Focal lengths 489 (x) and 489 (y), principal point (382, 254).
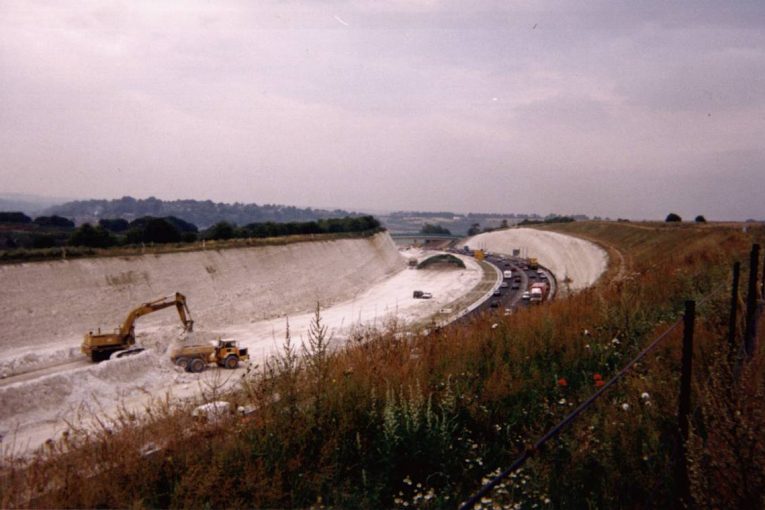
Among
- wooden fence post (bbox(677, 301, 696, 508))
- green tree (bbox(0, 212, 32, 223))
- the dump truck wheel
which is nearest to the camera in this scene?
wooden fence post (bbox(677, 301, 696, 508))

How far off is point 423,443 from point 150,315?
32.3m

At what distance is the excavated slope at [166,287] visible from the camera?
2798 cm

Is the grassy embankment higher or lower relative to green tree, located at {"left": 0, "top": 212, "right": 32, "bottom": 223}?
lower

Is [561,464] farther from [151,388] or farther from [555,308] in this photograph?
[151,388]

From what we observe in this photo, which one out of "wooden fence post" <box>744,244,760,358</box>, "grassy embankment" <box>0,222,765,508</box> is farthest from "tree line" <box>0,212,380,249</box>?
"wooden fence post" <box>744,244,760,358</box>

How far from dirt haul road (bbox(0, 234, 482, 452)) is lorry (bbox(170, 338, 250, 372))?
53 cm

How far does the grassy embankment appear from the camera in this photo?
139 inches

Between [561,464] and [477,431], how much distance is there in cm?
98

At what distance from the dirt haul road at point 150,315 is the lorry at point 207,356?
20.7 inches

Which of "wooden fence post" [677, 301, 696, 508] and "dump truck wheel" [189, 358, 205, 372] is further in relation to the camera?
"dump truck wheel" [189, 358, 205, 372]

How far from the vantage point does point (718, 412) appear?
3357mm

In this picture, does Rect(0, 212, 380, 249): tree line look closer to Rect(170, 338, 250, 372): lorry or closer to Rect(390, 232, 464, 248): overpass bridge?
Rect(170, 338, 250, 372): lorry

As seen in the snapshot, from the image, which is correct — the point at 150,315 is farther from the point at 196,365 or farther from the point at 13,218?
the point at 13,218

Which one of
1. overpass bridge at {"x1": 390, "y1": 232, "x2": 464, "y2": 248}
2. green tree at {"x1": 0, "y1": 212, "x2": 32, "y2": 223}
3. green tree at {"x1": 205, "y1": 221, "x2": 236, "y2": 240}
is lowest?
overpass bridge at {"x1": 390, "y1": 232, "x2": 464, "y2": 248}
